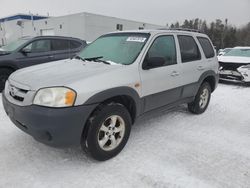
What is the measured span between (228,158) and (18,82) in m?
3.02

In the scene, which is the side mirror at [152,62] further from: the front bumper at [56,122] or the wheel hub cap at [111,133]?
the front bumper at [56,122]

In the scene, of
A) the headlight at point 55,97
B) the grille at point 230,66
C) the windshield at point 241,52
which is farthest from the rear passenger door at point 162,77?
the windshield at point 241,52

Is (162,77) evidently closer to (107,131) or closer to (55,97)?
(107,131)

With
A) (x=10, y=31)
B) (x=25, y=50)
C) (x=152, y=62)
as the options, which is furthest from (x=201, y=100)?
(x=10, y=31)

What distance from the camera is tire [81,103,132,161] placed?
279 centimetres

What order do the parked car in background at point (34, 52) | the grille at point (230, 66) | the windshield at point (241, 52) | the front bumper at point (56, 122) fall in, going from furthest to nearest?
the windshield at point (241, 52), the grille at point (230, 66), the parked car in background at point (34, 52), the front bumper at point (56, 122)

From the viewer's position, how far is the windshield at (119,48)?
11.3 feet

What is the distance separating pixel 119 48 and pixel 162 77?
0.83 m

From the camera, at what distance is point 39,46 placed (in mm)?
7043

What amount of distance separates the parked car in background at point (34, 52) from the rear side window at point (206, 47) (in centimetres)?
432

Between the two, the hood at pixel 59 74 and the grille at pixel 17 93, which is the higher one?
Result: the hood at pixel 59 74

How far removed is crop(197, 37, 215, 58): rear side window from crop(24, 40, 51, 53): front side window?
183 inches

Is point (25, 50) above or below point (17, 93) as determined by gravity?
above

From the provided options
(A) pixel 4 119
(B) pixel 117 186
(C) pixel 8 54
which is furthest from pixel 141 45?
(C) pixel 8 54
